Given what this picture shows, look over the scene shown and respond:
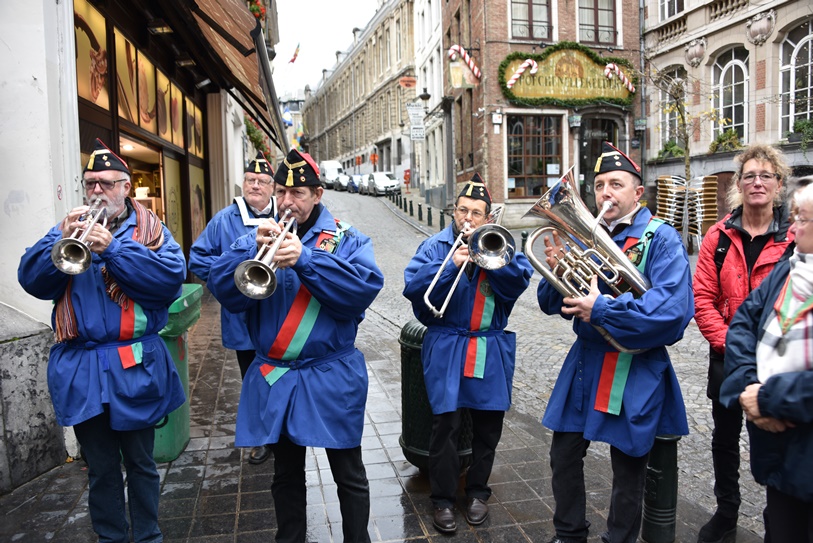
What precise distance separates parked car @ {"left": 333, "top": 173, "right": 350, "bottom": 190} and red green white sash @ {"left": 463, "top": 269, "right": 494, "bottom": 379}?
130 ft

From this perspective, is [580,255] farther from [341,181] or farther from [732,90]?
[341,181]

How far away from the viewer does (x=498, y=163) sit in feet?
79.2

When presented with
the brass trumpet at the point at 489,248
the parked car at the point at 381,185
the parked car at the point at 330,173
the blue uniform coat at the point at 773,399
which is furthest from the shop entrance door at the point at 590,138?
the parked car at the point at 330,173

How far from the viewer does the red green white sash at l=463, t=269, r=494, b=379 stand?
381 centimetres

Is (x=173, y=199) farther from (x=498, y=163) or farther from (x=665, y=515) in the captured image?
(x=498, y=163)

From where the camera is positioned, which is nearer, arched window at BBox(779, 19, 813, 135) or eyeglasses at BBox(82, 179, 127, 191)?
eyeglasses at BBox(82, 179, 127, 191)

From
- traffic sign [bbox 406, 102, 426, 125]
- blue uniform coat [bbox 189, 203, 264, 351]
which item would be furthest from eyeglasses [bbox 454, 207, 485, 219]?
traffic sign [bbox 406, 102, 426, 125]

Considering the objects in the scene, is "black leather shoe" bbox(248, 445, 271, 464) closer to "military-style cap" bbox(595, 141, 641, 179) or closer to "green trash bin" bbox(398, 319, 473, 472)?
"green trash bin" bbox(398, 319, 473, 472)

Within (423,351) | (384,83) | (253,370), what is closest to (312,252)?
(253,370)

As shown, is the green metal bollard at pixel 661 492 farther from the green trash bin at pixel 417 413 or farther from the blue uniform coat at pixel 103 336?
the blue uniform coat at pixel 103 336

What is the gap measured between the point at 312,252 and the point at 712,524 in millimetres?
2542

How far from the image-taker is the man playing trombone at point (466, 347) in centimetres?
379

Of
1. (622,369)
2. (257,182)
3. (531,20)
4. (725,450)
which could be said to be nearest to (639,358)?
(622,369)

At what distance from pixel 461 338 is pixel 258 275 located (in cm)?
146
